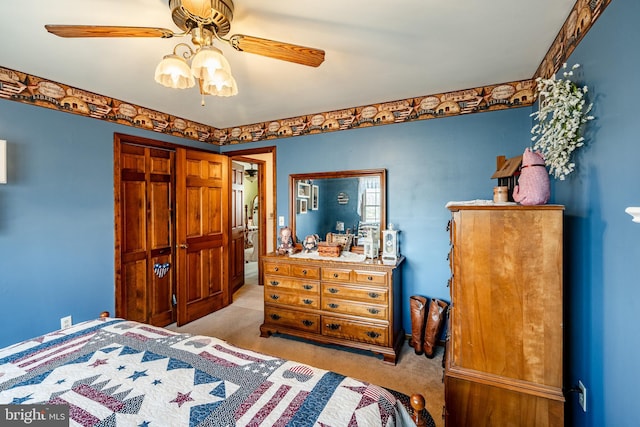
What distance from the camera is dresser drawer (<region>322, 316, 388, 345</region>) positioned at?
2619mm

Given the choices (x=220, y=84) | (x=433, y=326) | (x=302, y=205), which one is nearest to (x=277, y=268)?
(x=302, y=205)

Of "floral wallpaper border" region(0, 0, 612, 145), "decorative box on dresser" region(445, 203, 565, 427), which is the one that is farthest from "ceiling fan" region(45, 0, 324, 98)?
"floral wallpaper border" region(0, 0, 612, 145)

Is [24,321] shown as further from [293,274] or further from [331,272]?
[331,272]

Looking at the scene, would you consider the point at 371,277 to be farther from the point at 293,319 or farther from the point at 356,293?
the point at 293,319

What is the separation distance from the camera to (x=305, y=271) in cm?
291

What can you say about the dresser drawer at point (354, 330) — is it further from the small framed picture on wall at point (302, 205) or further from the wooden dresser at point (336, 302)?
the small framed picture on wall at point (302, 205)

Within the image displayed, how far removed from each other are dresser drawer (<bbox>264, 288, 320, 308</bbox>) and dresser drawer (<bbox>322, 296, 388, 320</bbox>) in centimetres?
11

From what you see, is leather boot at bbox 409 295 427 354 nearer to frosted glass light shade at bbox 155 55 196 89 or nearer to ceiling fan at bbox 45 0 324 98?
ceiling fan at bbox 45 0 324 98

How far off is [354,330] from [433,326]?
76 cm

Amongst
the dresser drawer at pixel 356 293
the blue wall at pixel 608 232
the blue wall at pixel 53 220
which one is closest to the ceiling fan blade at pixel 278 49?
the blue wall at pixel 608 232

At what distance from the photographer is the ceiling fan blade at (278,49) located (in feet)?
4.42

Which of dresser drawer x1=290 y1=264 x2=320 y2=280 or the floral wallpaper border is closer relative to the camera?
the floral wallpaper border

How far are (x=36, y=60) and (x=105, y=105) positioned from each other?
0.72 m

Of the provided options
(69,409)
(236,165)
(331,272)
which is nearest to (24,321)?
(69,409)
